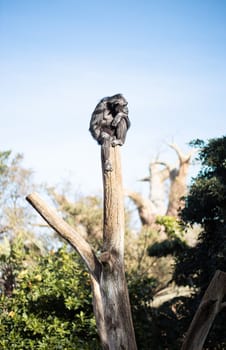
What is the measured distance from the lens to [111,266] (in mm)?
3371

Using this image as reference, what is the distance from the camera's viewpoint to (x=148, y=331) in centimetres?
591

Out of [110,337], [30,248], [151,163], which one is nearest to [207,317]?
[110,337]

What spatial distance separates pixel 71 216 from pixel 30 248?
472 centimetres

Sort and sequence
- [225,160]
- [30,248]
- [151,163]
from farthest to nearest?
[151,163] < [30,248] < [225,160]

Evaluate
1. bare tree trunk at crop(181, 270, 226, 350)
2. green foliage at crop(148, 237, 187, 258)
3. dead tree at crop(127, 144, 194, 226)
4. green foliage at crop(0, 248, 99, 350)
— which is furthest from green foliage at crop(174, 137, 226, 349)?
dead tree at crop(127, 144, 194, 226)

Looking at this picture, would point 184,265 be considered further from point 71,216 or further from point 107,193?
point 71,216

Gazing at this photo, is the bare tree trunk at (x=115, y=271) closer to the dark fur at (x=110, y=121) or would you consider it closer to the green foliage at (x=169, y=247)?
the dark fur at (x=110, y=121)

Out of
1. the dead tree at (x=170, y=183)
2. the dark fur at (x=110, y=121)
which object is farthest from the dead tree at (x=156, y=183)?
the dark fur at (x=110, y=121)

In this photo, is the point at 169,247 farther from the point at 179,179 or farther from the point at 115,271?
the point at 179,179

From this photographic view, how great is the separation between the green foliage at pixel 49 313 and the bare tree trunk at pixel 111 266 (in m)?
2.09

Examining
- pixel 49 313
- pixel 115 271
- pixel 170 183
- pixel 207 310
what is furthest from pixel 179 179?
pixel 207 310

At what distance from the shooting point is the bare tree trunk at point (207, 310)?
3119 mm

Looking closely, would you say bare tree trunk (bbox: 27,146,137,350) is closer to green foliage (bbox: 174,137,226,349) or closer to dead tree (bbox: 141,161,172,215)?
green foliage (bbox: 174,137,226,349)

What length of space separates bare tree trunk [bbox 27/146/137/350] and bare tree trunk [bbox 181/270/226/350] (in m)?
0.47
